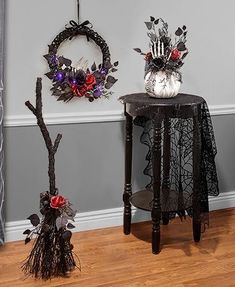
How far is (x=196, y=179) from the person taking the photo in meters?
2.73

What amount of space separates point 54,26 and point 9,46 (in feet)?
0.98

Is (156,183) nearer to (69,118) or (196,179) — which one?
(196,179)

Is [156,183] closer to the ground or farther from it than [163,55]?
closer to the ground

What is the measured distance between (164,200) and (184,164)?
0.45 m

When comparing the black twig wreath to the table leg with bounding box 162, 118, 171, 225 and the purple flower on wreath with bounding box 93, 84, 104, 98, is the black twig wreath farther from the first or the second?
the table leg with bounding box 162, 118, 171, 225

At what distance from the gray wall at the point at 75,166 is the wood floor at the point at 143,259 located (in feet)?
0.77

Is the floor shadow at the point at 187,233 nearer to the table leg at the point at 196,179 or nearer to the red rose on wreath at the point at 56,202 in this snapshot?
the table leg at the point at 196,179

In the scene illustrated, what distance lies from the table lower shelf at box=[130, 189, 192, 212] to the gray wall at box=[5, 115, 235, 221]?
199 millimetres

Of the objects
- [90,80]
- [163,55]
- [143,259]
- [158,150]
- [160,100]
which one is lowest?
[143,259]

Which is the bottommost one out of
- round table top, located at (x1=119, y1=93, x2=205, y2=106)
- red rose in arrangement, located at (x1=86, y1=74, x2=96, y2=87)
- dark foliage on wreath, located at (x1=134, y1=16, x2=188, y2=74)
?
round table top, located at (x1=119, y1=93, x2=205, y2=106)

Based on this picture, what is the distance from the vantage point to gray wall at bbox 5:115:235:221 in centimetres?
283

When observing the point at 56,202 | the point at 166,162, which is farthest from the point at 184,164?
the point at 56,202

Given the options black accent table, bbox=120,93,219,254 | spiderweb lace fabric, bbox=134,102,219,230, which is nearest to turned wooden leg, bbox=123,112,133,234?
black accent table, bbox=120,93,219,254

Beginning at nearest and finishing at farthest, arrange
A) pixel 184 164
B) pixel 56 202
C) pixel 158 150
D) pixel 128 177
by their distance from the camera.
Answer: pixel 56 202
pixel 158 150
pixel 128 177
pixel 184 164
